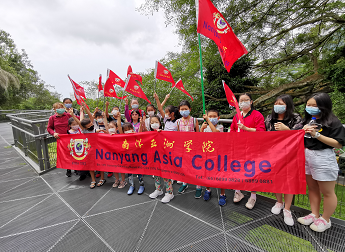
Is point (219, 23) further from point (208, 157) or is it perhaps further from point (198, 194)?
point (198, 194)

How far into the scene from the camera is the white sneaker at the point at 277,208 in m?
2.85

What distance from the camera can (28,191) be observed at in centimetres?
388

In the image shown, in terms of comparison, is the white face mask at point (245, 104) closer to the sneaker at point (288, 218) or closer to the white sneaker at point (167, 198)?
the sneaker at point (288, 218)

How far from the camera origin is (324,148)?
2309mm

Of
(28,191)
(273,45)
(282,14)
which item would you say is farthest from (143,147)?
(273,45)

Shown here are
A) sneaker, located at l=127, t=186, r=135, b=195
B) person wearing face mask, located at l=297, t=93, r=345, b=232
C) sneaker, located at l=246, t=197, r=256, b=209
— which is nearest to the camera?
person wearing face mask, located at l=297, t=93, r=345, b=232

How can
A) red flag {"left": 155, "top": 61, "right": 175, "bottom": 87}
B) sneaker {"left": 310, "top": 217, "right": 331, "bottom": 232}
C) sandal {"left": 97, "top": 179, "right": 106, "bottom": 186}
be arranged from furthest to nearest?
red flag {"left": 155, "top": 61, "right": 175, "bottom": 87} < sandal {"left": 97, "top": 179, "right": 106, "bottom": 186} < sneaker {"left": 310, "top": 217, "right": 331, "bottom": 232}

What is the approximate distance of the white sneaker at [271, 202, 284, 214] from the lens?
285cm

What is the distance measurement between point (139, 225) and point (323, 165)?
2617 mm

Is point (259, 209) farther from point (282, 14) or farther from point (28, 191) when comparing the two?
point (282, 14)

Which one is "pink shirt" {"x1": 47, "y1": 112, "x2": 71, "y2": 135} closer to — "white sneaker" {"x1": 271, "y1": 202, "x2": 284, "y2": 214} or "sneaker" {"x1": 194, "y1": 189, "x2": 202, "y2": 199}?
"sneaker" {"x1": 194, "y1": 189, "x2": 202, "y2": 199}

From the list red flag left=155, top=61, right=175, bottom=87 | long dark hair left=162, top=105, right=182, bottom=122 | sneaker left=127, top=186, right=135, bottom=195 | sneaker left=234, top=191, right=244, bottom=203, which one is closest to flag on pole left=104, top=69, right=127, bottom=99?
red flag left=155, top=61, right=175, bottom=87

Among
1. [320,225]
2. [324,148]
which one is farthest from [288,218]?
[324,148]

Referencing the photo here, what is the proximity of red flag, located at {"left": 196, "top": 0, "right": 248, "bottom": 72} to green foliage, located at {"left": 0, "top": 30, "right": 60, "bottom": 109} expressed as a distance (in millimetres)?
24722
